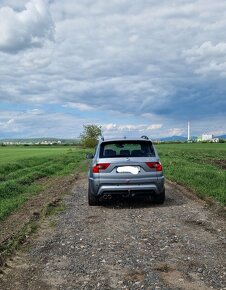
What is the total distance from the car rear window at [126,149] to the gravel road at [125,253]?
178 cm

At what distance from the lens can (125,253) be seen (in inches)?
261

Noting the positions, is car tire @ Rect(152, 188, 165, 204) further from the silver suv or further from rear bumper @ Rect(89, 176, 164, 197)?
rear bumper @ Rect(89, 176, 164, 197)

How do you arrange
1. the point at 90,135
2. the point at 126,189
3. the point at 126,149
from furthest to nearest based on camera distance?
the point at 90,135 < the point at 126,149 < the point at 126,189

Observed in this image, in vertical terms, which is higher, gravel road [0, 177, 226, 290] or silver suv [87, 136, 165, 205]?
silver suv [87, 136, 165, 205]

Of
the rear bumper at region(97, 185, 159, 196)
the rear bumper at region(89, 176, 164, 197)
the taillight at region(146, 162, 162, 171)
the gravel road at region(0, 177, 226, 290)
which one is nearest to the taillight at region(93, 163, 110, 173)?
the rear bumper at region(89, 176, 164, 197)

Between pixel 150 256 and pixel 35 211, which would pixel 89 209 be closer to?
→ pixel 35 211

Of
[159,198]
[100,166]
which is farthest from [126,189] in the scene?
[159,198]

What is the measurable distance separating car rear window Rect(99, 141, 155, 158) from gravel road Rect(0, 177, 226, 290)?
1.78m

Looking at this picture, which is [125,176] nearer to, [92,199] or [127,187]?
[127,187]

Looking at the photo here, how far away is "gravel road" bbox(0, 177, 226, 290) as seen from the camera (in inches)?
210

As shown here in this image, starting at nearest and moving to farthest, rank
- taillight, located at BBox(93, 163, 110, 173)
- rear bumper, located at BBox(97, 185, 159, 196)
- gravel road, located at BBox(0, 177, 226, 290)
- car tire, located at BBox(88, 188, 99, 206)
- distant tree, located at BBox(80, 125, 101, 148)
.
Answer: gravel road, located at BBox(0, 177, 226, 290) < rear bumper, located at BBox(97, 185, 159, 196) < taillight, located at BBox(93, 163, 110, 173) < car tire, located at BBox(88, 188, 99, 206) < distant tree, located at BBox(80, 125, 101, 148)

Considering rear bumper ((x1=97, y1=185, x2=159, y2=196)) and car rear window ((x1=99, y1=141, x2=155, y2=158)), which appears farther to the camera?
car rear window ((x1=99, y1=141, x2=155, y2=158))

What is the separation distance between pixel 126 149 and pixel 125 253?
17.7 ft

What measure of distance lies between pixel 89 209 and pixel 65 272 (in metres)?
5.59
